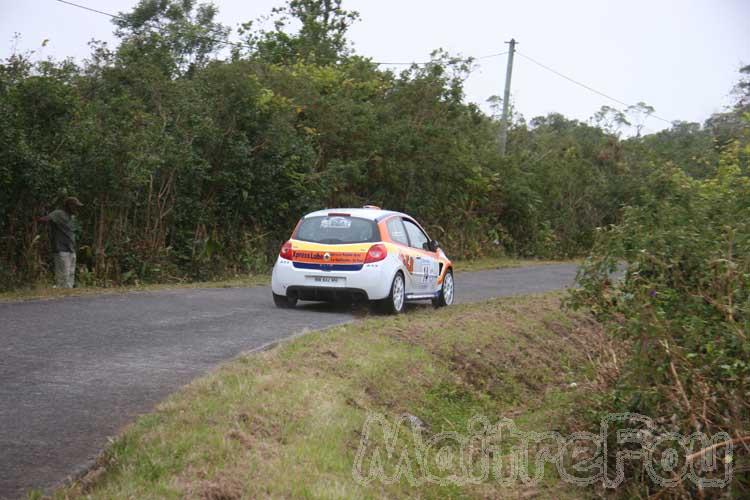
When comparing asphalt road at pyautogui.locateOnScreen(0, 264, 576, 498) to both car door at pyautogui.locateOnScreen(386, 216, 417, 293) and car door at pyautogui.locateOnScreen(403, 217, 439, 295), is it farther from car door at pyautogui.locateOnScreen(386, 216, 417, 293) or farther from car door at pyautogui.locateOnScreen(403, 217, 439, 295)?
car door at pyautogui.locateOnScreen(403, 217, 439, 295)

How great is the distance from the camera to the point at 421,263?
1571cm

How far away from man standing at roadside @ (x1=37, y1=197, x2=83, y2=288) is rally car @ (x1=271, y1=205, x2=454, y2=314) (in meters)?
4.77

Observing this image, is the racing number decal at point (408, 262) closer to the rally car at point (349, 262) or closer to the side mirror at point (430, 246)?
the rally car at point (349, 262)

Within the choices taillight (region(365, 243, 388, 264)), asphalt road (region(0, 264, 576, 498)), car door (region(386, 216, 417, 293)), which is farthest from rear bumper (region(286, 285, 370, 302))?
car door (region(386, 216, 417, 293))

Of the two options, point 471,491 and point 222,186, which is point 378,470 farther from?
point 222,186

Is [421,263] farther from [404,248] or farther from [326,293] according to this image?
[326,293]

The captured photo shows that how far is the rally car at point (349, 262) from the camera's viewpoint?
14.4 meters

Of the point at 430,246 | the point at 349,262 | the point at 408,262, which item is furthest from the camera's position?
the point at 430,246

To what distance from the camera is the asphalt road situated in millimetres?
6809

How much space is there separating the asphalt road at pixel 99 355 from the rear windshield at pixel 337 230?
1.14 metres

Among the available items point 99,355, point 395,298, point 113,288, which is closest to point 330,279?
point 395,298

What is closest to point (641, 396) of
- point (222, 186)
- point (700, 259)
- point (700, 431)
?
point (700, 431)

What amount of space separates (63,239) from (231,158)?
5847 millimetres

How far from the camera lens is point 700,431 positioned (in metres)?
7.82
